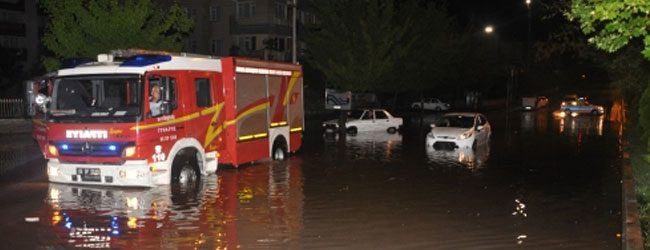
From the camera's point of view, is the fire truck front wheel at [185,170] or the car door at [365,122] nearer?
the fire truck front wheel at [185,170]

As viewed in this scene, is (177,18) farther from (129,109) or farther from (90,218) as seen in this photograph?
(90,218)

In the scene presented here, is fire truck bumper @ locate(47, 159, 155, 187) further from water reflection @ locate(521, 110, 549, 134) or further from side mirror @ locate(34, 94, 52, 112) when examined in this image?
water reflection @ locate(521, 110, 549, 134)

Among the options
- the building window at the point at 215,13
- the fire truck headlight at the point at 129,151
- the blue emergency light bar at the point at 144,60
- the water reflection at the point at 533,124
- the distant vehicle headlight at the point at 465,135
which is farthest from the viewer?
the building window at the point at 215,13

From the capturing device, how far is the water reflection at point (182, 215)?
9258mm

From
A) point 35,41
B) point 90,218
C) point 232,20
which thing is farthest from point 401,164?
point 35,41

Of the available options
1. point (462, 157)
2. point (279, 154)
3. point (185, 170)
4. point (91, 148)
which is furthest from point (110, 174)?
point (462, 157)

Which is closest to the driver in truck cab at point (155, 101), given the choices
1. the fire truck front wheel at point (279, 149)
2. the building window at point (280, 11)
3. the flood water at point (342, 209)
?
the flood water at point (342, 209)

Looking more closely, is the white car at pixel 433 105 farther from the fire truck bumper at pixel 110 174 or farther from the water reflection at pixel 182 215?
the fire truck bumper at pixel 110 174

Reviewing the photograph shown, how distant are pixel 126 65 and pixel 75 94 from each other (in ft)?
4.16

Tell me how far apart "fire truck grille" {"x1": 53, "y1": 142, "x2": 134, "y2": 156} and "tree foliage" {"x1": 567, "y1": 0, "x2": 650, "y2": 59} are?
8.91 meters

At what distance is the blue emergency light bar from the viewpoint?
43.0 ft

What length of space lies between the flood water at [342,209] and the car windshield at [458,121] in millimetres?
5052

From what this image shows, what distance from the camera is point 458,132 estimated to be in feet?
77.3

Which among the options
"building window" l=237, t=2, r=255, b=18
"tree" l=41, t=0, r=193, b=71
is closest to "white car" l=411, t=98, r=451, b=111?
"building window" l=237, t=2, r=255, b=18
